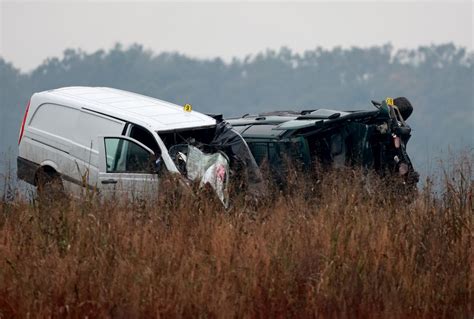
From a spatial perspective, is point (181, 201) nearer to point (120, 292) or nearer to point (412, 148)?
point (120, 292)

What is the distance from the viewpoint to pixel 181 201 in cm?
1380

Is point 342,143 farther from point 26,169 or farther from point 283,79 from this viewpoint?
point 283,79

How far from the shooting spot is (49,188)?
14664mm

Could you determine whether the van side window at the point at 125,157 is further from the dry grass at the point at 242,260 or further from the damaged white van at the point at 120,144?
the dry grass at the point at 242,260

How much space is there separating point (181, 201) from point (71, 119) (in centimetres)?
345

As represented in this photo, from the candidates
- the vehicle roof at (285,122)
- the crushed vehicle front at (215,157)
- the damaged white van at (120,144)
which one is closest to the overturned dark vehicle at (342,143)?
the vehicle roof at (285,122)

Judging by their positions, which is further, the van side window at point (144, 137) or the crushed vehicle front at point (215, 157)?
the van side window at point (144, 137)

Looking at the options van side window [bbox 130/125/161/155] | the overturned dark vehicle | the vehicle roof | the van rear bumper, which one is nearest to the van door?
van side window [bbox 130/125/161/155]

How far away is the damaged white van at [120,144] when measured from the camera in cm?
1594

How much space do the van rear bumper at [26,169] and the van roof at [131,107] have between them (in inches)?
32.4

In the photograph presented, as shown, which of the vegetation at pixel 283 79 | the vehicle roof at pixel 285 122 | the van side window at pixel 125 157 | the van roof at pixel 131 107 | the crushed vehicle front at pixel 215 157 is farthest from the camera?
the vegetation at pixel 283 79

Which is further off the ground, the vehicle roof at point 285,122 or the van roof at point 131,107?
the van roof at point 131,107

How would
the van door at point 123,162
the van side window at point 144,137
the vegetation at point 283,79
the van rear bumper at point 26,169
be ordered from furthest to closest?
the vegetation at point 283,79 → the van rear bumper at point 26,169 → the van side window at point 144,137 → the van door at point 123,162

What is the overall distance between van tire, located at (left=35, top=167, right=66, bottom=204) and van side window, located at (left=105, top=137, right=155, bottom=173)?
0.67 meters
